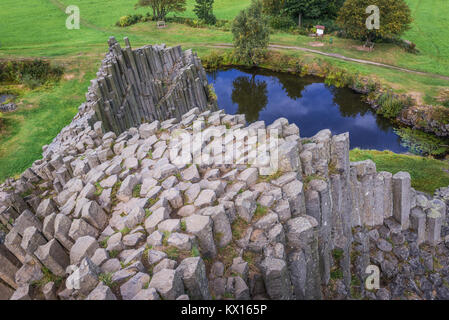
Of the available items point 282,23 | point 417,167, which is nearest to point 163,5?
point 282,23

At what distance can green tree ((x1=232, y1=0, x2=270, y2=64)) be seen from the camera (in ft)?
154

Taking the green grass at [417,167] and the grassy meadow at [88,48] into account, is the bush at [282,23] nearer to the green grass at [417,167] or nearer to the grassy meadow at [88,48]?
the grassy meadow at [88,48]

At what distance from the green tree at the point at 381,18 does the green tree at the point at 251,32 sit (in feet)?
43.2

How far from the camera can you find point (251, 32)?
154 ft

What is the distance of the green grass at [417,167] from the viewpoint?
71.8 feet

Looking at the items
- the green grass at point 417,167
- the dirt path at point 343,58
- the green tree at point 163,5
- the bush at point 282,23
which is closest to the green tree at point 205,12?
the green tree at point 163,5

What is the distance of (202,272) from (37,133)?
29.3 meters

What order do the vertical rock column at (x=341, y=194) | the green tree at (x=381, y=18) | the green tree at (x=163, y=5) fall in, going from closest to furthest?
the vertical rock column at (x=341, y=194), the green tree at (x=381, y=18), the green tree at (x=163, y=5)

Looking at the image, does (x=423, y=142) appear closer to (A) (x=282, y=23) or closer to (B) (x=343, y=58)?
(B) (x=343, y=58)

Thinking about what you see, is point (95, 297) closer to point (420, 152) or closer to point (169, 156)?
Answer: point (169, 156)

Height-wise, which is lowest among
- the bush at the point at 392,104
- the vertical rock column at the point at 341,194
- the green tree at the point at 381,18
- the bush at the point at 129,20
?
the bush at the point at 392,104

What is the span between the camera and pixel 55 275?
8.30 m
